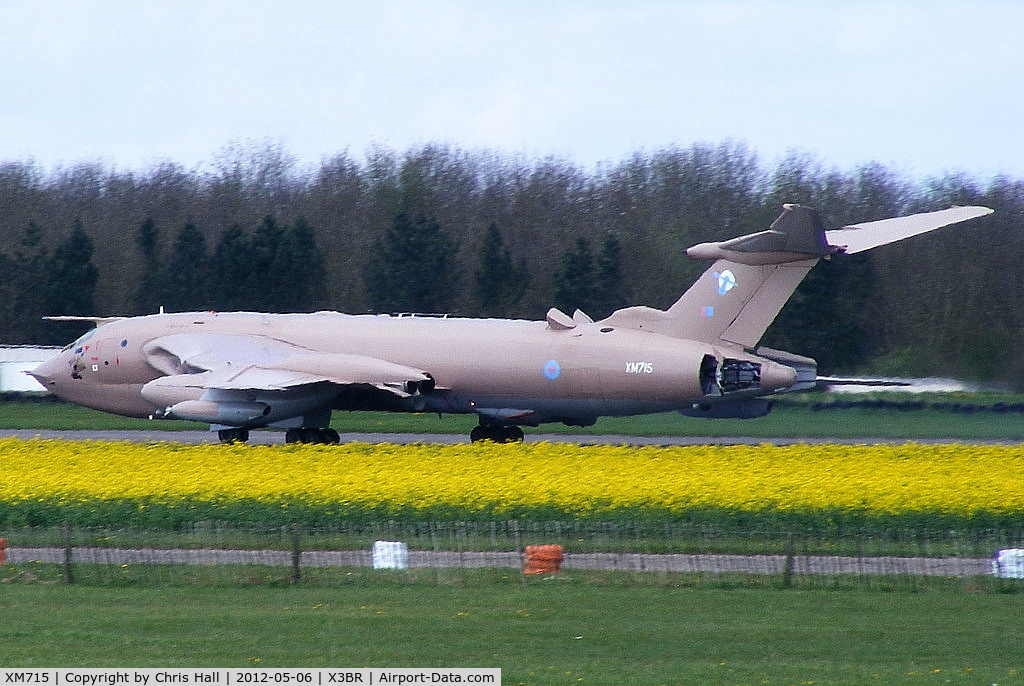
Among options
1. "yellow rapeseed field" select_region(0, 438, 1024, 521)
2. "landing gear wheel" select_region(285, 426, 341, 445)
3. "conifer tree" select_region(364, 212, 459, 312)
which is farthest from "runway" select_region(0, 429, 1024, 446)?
"conifer tree" select_region(364, 212, 459, 312)

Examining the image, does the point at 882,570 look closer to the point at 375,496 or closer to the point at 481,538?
the point at 481,538

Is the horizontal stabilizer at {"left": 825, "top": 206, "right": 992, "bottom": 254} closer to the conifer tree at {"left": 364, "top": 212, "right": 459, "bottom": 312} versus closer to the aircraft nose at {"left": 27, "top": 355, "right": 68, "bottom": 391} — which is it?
the aircraft nose at {"left": 27, "top": 355, "right": 68, "bottom": 391}

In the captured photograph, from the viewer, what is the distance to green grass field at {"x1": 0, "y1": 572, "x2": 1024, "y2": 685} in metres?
12.8

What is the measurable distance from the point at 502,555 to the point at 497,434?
17.0 meters

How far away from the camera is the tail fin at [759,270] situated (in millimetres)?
30781

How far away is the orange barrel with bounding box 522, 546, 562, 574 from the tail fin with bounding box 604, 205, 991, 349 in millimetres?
13980

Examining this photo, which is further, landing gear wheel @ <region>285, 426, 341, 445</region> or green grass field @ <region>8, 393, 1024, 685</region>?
landing gear wheel @ <region>285, 426, 341, 445</region>

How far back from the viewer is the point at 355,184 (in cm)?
7944

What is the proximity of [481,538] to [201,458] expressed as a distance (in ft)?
36.3

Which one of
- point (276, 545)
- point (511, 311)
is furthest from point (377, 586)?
point (511, 311)

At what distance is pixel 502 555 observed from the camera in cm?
1920

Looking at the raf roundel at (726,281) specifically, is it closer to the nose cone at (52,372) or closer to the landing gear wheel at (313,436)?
the landing gear wheel at (313,436)

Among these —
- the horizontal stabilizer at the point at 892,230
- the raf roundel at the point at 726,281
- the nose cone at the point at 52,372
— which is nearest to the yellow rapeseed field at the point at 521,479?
the raf roundel at the point at 726,281

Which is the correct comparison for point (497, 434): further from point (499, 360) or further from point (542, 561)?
point (542, 561)
